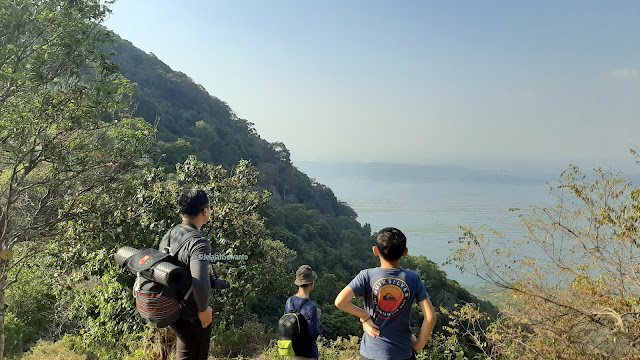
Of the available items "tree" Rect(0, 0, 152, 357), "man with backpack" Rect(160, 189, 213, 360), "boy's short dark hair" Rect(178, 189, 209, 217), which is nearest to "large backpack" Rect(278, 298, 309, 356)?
"man with backpack" Rect(160, 189, 213, 360)

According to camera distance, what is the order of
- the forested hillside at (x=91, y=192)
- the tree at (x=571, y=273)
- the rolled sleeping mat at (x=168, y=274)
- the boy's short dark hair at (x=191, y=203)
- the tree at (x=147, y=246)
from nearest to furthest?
1. the rolled sleeping mat at (x=168, y=274)
2. the boy's short dark hair at (x=191, y=203)
3. the tree at (x=147, y=246)
4. the forested hillside at (x=91, y=192)
5. the tree at (x=571, y=273)

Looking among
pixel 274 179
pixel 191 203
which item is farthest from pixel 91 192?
pixel 274 179

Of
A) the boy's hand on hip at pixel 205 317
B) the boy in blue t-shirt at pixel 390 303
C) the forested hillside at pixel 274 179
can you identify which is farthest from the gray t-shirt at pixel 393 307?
the forested hillside at pixel 274 179

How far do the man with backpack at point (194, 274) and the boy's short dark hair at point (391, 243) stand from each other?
38.8 inches

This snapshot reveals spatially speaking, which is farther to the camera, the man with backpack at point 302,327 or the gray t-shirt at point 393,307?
A: the man with backpack at point 302,327

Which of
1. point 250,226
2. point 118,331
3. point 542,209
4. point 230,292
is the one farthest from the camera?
point 542,209

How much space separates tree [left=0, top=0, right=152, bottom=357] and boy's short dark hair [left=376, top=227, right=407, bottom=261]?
4290 millimetres

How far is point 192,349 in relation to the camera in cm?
229

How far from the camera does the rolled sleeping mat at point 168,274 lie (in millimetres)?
1997

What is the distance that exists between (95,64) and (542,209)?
8405mm

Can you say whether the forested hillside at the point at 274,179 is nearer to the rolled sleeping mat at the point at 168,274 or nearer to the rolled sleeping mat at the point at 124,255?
the rolled sleeping mat at the point at 124,255

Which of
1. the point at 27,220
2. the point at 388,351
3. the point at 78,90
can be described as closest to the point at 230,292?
the point at 388,351

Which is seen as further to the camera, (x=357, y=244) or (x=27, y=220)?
(x=357, y=244)

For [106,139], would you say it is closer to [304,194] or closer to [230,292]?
[230,292]
